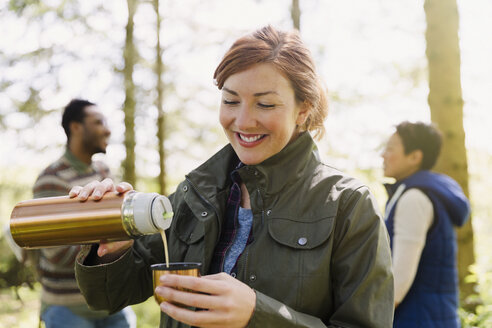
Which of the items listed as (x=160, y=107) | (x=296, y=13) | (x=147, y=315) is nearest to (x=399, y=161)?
(x=296, y=13)

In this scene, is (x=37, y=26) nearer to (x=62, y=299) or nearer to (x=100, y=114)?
(x=100, y=114)

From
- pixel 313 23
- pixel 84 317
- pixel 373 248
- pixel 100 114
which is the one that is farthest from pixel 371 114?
pixel 373 248

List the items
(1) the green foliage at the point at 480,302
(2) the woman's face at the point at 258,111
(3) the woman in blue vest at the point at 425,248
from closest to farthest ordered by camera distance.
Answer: (2) the woman's face at the point at 258,111 < (3) the woman in blue vest at the point at 425,248 < (1) the green foliage at the point at 480,302

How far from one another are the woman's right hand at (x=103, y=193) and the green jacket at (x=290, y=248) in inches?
1.7

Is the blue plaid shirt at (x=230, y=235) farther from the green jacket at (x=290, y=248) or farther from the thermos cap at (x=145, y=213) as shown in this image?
the thermos cap at (x=145, y=213)

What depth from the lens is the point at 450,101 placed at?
5039mm

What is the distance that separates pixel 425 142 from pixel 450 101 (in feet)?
5.72

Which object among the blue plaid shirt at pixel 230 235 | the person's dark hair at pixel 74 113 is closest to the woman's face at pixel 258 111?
the blue plaid shirt at pixel 230 235

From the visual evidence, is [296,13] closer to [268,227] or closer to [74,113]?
[74,113]

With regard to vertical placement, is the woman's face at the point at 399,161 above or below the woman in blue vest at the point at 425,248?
above

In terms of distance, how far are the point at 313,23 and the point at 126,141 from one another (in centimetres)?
419

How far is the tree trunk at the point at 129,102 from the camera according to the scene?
368 inches

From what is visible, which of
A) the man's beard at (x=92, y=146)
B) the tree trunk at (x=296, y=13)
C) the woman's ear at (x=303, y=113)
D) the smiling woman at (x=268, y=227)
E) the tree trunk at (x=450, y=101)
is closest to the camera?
the smiling woman at (x=268, y=227)

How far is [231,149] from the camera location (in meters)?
2.00
